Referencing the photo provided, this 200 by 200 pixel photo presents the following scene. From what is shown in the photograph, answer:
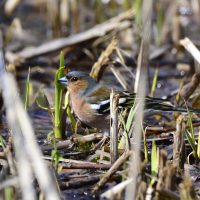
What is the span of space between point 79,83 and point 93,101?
0.28m

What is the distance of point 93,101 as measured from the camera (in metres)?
5.59

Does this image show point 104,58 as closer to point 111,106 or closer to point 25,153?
point 111,106

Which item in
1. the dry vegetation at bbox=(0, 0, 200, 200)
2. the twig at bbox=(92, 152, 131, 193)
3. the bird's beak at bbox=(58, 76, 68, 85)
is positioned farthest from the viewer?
the bird's beak at bbox=(58, 76, 68, 85)

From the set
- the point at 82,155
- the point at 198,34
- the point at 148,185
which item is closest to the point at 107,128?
the point at 82,155

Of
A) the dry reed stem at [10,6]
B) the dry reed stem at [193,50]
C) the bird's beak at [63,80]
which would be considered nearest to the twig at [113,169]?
the bird's beak at [63,80]

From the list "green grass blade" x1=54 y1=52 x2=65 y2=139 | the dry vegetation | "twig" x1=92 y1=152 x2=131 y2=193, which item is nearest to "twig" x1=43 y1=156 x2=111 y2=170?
the dry vegetation

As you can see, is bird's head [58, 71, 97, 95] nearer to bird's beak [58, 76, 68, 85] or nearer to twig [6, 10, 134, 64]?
bird's beak [58, 76, 68, 85]

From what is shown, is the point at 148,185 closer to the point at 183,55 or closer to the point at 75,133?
the point at 75,133

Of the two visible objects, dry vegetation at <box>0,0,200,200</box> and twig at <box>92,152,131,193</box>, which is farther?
twig at <box>92,152,131,193</box>

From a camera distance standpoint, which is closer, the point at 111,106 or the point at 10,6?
the point at 111,106

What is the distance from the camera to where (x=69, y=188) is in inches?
163

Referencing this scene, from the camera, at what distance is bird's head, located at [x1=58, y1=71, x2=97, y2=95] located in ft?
18.8

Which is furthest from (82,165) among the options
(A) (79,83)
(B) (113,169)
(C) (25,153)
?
(A) (79,83)

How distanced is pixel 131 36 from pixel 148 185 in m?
4.97
